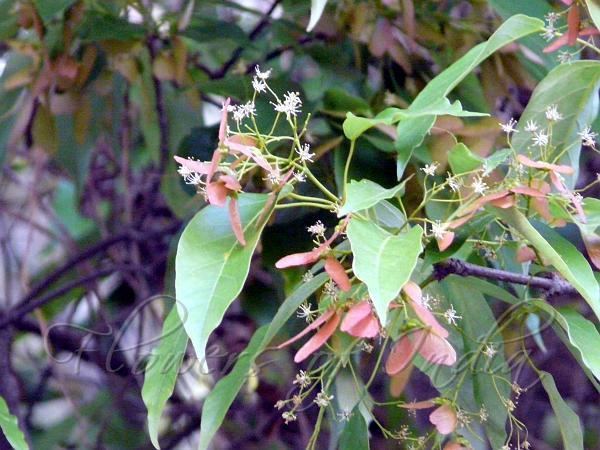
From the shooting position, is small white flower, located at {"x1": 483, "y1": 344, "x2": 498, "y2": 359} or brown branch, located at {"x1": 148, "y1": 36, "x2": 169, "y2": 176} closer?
small white flower, located at {"x1": 483, "y1": 344, "x2": 498, "y2": 359}

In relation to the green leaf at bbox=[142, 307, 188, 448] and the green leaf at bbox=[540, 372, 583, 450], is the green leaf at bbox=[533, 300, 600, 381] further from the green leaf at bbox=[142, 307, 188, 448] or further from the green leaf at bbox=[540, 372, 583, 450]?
the green leaf at bbox=[142, 307, 188, 448]

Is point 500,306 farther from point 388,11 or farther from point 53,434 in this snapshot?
point 53,434

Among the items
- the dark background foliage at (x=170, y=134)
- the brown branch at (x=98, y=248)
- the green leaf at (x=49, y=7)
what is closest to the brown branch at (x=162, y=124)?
the dark background foliage at (x=170, y=134)

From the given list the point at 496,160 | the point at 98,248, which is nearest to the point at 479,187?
the point at 496,160

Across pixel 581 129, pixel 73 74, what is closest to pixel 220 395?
pixel 581 129

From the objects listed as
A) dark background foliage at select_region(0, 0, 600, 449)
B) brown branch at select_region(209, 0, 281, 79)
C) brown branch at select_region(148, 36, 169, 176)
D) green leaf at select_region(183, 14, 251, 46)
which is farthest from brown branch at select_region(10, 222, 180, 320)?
green leaf at select_region(183, 14, 251, 46)

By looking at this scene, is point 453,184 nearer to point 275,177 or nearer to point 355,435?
point 275,177
